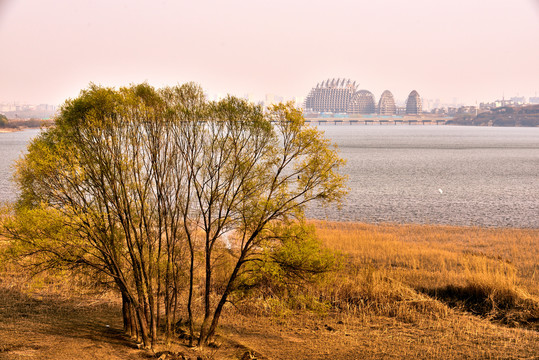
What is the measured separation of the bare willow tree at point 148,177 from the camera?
55.2 feet

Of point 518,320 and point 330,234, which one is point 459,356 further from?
point 330,234

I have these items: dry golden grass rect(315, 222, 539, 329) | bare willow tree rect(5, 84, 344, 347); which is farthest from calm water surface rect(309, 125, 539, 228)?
bare willow tree rect(5, 84, 344, 347)

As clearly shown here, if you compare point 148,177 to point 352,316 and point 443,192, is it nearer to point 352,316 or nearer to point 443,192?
point 352,316

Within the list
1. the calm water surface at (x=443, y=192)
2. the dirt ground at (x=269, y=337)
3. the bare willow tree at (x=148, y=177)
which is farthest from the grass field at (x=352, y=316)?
the calm water surface at (x=443, y=192)

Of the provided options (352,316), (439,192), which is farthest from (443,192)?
(352,316)

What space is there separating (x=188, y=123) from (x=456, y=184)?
64.0 meters

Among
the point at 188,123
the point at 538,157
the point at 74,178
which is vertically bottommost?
the point at 538,157

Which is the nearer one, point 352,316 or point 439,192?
point 352,316

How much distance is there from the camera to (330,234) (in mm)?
37250

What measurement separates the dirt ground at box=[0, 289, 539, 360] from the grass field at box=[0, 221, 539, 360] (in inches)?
1.5

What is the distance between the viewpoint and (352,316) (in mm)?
22422

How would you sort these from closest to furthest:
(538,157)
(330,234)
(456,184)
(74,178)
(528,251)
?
(74,178) < (528,251) < (330,234) < (456,184) < (538,157)

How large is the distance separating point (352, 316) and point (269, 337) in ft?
13.7

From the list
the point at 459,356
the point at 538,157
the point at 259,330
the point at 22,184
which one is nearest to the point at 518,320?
the point at 459,356
